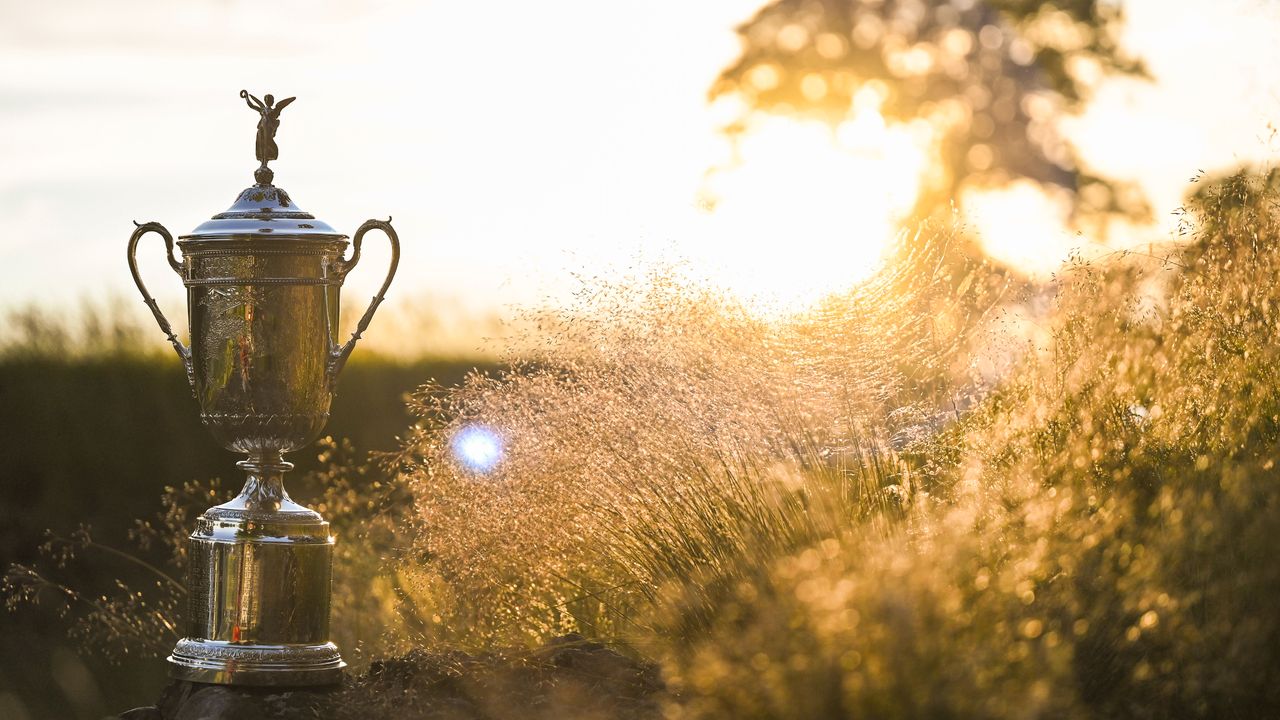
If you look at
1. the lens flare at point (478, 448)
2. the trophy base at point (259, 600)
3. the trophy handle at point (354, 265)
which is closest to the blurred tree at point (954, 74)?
the lens flare at point (478, 448)

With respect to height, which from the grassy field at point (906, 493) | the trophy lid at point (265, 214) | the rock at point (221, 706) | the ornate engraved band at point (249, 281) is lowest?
the rock at point (221, 706)

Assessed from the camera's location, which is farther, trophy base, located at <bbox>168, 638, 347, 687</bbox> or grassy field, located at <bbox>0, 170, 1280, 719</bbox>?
trophy base, located at <bbox>168, 638, 347, 687</bbox>

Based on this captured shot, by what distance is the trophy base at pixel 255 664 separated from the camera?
343 cm

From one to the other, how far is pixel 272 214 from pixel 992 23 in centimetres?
1156

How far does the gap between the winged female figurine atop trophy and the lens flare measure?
1040mm

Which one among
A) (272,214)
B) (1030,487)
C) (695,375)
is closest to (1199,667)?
(1030,487)

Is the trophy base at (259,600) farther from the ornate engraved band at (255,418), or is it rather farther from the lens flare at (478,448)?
the lens flare at (478,448)

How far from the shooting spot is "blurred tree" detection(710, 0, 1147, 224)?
41.8 feet

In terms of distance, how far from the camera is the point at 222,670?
3.44 meters

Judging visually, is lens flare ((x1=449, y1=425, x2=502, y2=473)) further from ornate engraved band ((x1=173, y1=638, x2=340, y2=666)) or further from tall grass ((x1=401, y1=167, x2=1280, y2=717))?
ornate engraved band ((x1=173, y1=638, x2=340, y2=666))

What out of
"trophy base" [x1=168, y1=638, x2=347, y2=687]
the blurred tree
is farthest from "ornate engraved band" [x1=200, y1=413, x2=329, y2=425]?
the blurred tree

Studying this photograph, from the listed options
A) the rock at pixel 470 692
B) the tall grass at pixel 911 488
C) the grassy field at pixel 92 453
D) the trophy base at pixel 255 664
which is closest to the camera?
the tall grass at pixel 911 488

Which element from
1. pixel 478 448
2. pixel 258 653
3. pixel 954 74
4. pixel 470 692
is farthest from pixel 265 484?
pixel 954 74

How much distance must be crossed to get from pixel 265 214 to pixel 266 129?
1.04ft
